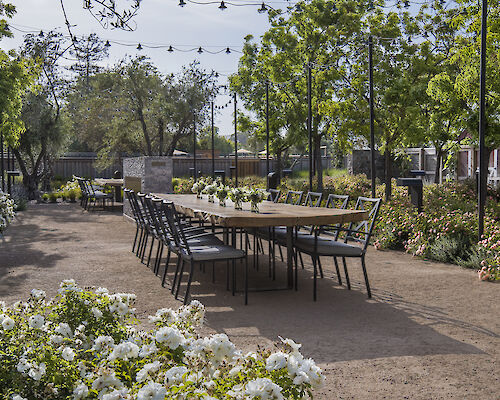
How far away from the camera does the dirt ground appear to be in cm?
338

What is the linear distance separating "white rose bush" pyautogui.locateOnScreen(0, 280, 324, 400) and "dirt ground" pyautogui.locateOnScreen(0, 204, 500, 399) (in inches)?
52.0

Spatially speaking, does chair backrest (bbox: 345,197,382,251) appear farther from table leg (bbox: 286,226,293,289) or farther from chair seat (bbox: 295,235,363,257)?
table leg (bbox: 286,226,293,289)

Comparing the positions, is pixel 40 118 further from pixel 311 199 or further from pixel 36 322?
pixel 36 322

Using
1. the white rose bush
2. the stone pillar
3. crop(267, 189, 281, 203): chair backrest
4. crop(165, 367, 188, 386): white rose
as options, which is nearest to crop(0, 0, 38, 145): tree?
the stone pillar

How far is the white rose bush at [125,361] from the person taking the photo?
5.62 feet

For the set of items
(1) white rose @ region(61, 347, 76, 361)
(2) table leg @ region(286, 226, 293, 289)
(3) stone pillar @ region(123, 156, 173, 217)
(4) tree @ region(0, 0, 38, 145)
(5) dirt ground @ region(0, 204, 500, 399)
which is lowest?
(5) dirt ground @ region(0, 204, 500, 399)

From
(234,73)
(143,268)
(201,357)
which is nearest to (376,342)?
(201,357)

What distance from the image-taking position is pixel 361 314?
192 inches

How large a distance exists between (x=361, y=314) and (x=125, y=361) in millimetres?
3252

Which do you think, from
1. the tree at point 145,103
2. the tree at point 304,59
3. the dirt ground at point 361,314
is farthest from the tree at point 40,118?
the dirt ground at point 361,314

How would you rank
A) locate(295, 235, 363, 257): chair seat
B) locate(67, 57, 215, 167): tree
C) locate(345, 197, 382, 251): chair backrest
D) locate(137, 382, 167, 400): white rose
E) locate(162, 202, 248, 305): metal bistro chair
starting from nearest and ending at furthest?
locate(137, 382, 167, 400): white rose < locate(162, 202, 248, 305): metal bistro chair < locate(295, 235, 363, 257): chair seat < locate(345, 197, 382, 251): chair backrest < locate(67, 57, 215, 167): tree

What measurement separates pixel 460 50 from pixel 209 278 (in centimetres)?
572

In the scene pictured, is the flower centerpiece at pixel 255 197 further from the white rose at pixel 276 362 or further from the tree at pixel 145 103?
the tree at pixel 145 103

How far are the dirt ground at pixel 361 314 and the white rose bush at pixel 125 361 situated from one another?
1.32 metres
